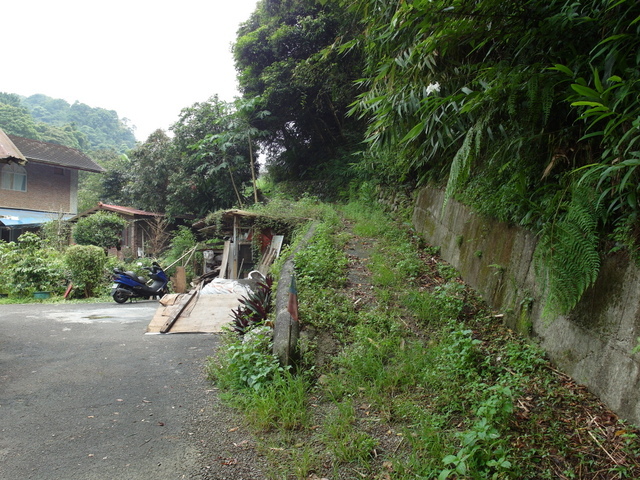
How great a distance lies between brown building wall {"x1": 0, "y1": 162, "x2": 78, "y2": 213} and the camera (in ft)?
64.6

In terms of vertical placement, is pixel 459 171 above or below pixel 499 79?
below

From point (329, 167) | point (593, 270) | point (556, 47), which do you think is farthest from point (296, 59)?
point (593, 270)

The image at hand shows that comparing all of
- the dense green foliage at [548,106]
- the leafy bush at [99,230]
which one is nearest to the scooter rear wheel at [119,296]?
the leafy bush at [99,230]

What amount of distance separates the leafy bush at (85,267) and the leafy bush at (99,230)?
639 centimetres

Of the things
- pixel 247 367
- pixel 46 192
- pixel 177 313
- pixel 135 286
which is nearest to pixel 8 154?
pixel 135 286

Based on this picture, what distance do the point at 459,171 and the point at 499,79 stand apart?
77 cm

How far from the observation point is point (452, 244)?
19.6ft

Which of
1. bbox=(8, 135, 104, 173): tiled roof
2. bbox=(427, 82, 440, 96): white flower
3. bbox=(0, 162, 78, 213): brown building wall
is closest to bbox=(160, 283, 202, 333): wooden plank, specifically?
bbox=(427, 82, 440, 96): white flower

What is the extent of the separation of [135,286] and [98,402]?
8249mm

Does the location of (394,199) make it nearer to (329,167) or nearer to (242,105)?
(329,167)

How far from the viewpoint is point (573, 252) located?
256cm

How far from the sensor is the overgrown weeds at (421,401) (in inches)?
87.0

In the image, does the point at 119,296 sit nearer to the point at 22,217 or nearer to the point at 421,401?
the point at 421,401

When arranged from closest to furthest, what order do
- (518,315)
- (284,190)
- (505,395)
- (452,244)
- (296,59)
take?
1. (505,395)
2. (518,315)
3. (452,244)
4. (296,59)
5. (284,190)
